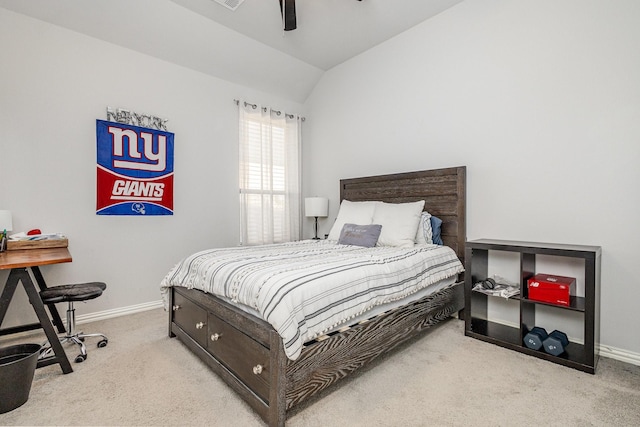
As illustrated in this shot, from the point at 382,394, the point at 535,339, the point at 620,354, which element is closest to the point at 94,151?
the point at 382,394

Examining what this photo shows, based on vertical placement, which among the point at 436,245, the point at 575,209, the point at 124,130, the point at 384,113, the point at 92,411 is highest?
the point at 384,113

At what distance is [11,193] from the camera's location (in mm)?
2504

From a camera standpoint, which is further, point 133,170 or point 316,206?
point 316,206

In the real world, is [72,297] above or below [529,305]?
above

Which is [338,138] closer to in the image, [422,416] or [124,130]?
[124,130]

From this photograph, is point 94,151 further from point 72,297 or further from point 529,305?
point 529,305

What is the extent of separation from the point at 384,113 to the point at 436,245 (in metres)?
1.77

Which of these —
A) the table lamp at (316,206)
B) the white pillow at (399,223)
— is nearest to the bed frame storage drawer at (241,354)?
the white pillow at (399,223)

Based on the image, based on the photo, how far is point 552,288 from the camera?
6.90 ft

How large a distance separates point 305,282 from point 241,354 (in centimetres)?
56

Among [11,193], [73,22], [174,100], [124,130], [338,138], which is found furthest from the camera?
[338,138]

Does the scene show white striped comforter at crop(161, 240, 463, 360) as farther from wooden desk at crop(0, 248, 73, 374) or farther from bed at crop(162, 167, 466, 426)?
wooden desk at crop(0, 248, 73, 374)

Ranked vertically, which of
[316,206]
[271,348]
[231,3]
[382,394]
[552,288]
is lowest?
[382,394]

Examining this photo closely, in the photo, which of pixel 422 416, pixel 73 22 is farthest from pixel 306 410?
pixel 73 22
